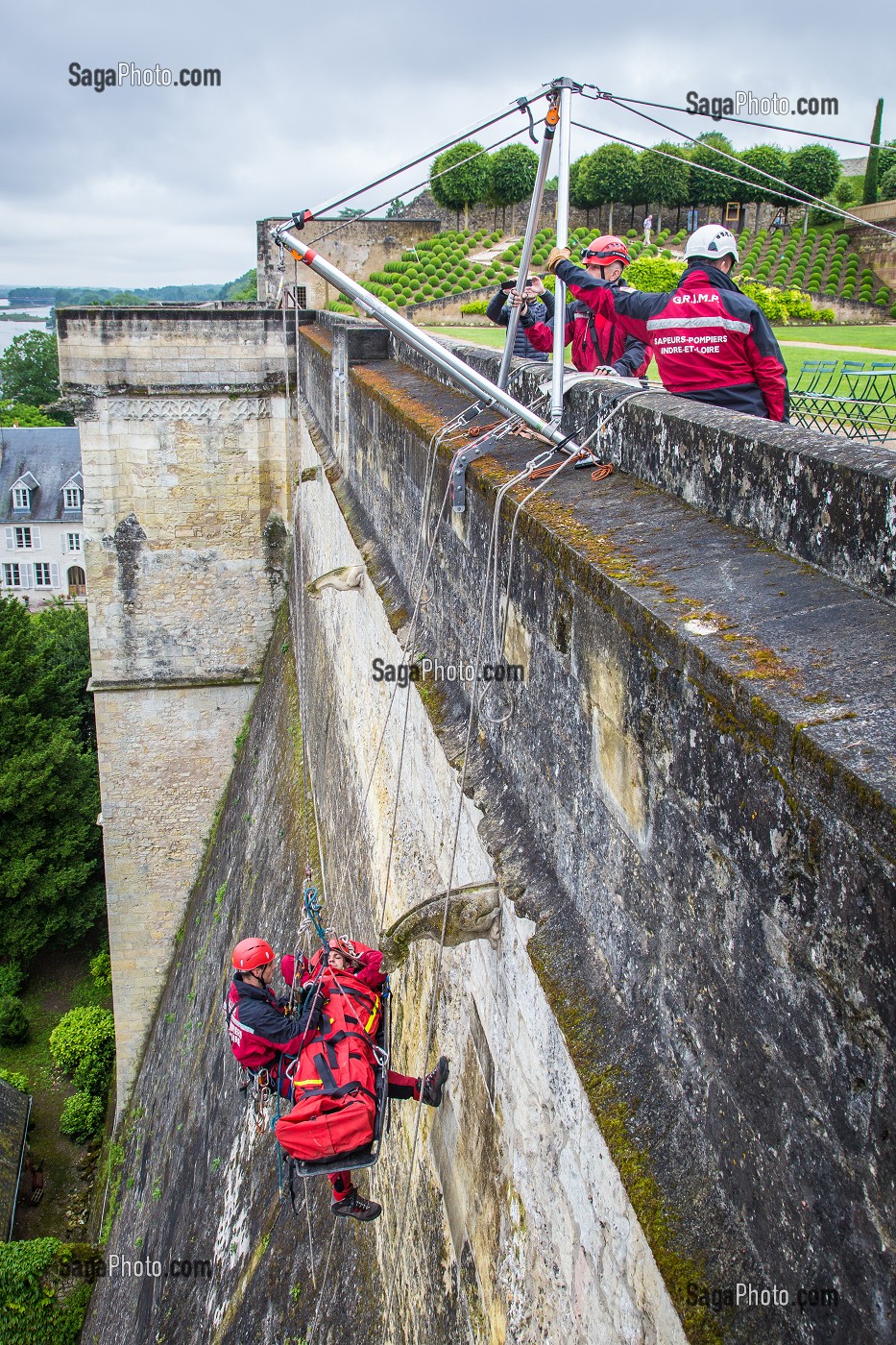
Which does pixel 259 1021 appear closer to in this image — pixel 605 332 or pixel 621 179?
pixel 605 332

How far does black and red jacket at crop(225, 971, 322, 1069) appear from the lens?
4.71 m

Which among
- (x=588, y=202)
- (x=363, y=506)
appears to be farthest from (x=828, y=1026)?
(x=588, y=202)

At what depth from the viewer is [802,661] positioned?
193cm

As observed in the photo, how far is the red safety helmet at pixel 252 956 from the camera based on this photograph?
4934 mm

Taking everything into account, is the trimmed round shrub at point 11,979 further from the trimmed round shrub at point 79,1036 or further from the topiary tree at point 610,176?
the topiary tree at point 610,176

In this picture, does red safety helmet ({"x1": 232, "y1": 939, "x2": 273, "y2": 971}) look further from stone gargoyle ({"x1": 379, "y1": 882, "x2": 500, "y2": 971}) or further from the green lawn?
the green lawn

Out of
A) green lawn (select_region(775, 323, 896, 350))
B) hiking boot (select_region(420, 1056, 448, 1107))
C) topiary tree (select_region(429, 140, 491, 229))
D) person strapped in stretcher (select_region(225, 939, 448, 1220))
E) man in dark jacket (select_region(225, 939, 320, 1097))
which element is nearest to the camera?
person strapped in stretcher (select_region(225, 939, 448, 1220))

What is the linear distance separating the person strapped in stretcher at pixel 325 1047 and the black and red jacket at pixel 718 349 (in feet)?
8.49

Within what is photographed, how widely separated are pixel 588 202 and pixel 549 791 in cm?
3471

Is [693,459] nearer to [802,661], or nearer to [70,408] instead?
[802,661]

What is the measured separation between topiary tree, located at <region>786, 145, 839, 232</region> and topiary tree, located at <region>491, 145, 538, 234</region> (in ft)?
28.7

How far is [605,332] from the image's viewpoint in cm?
549

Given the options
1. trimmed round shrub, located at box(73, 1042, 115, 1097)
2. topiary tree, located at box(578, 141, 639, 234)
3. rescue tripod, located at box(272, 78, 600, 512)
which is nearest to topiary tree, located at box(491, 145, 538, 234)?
topiary tree, located at box(578, 141, 639, 234)

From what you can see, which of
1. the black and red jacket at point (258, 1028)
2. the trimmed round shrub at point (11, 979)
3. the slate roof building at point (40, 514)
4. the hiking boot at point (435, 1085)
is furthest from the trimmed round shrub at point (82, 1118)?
the slate roof building at point (40, 514)
